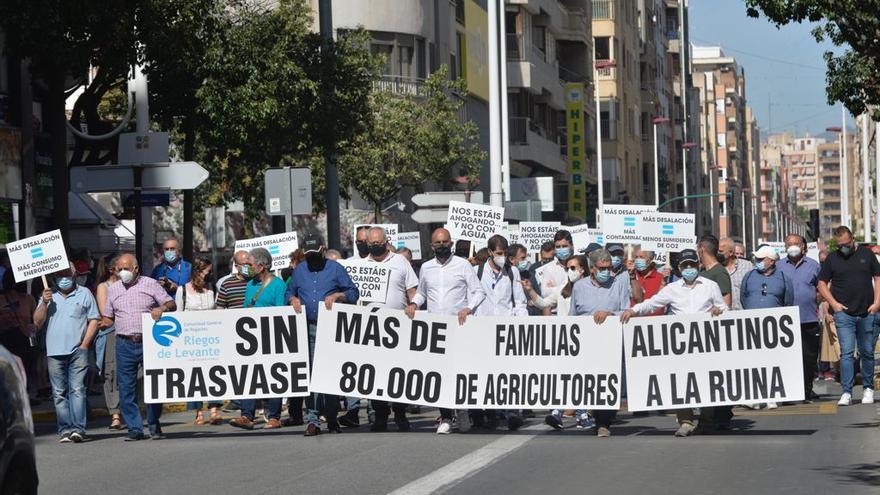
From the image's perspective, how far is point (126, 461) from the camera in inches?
580

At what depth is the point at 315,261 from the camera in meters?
16.9

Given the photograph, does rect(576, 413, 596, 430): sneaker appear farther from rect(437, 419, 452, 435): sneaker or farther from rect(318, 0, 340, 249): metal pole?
rect(318, 0, 340, 249): metal pole

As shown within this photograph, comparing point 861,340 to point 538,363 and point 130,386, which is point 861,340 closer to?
point 538,363

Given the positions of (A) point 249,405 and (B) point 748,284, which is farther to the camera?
(B) point 748,284

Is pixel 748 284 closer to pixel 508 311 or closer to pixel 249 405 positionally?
pixel 508 311

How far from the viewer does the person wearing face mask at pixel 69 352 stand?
55.6 feet

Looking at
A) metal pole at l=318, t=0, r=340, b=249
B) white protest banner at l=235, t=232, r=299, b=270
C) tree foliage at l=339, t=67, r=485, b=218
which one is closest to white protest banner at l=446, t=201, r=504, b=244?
metal pole at l=318, t=0, r=340, b=249

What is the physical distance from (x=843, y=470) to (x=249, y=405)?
22.9ft

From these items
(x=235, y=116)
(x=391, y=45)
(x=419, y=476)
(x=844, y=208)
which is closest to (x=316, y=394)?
(x=419, y=476)

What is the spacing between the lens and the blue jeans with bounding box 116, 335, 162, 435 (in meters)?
16.8

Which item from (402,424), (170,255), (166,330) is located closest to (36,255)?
(166,330)

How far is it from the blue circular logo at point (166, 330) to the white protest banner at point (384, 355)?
4.53 ft

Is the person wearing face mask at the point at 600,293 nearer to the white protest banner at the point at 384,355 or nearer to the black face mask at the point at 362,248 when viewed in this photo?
the white protest banner at the point at 384,355

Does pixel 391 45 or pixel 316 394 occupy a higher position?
pixel 391 45
